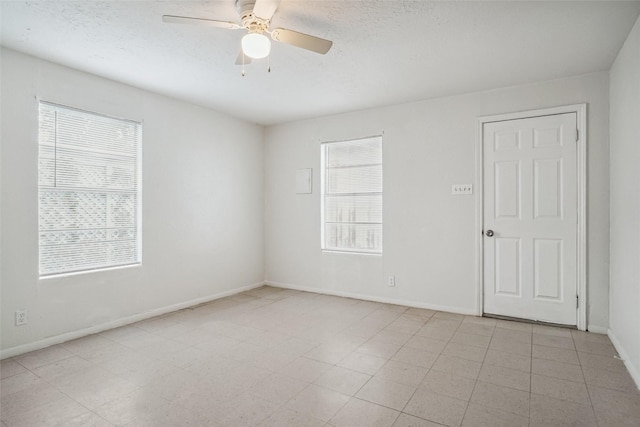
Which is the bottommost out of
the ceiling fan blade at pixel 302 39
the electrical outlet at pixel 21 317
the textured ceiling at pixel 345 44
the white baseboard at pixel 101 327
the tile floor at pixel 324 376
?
the tile floor at pixel 324 376

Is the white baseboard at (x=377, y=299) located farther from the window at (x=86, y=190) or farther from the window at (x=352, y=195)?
the window at (x=86, y=190)

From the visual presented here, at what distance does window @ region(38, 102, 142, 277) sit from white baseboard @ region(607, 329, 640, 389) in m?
4.55

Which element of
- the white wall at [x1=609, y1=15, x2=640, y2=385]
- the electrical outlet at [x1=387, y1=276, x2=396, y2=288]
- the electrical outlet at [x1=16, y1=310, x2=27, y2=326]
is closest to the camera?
the white wall at [x1=609, y1=15, x2=640, y2=385]

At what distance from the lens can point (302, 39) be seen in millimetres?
2244

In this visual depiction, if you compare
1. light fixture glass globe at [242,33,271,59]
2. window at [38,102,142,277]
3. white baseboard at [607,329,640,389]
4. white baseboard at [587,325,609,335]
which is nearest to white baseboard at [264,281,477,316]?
white baseboard at [587,325,609,335]

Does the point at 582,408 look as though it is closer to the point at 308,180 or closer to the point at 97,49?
the point at 308,180

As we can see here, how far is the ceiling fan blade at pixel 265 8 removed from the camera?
199 centimetres

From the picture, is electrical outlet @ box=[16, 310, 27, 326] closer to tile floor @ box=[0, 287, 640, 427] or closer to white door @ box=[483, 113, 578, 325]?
tile floor @ box=[0, 287, 640, 427]

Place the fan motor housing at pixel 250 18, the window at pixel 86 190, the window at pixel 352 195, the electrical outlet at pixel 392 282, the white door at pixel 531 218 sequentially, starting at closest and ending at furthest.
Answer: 1. the fan motor housing at pixel 250 18
2. the window at pixel 86 190
3. the white door at pixel 531 218
4. the electrical outlet at pixel 392 282
5. the window at pixel 352 195

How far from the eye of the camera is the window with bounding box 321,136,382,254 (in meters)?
4.61

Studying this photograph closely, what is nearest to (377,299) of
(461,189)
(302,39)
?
(461,189)

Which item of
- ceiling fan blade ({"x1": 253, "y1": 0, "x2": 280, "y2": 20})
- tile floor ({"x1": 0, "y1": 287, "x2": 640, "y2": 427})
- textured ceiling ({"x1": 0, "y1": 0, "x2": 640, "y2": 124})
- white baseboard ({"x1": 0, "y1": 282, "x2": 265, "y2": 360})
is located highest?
textured ceiling ({"x1": 0, "y1": 0, "x2": 640, "y2": 124})

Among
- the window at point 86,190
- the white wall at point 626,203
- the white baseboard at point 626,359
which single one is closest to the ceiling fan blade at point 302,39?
the white wall at point 626,203

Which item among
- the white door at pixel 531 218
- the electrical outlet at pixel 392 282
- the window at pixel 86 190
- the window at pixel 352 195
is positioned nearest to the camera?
the window at pixel 86 190
